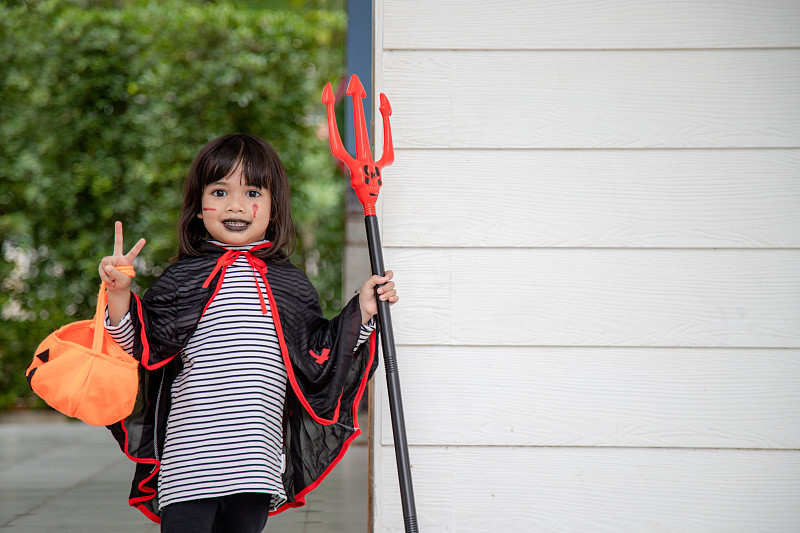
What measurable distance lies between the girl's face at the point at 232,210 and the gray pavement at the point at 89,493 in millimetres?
1329

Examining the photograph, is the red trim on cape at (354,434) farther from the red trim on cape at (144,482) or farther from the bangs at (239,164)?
the bangs at (239,164)

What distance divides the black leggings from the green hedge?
16.5ft

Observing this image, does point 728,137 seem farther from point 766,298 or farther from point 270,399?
point 270,399

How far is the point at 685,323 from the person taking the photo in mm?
1700

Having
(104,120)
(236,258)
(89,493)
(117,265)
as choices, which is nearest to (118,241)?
(117,265)

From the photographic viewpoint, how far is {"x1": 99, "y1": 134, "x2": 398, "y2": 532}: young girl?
151 cm

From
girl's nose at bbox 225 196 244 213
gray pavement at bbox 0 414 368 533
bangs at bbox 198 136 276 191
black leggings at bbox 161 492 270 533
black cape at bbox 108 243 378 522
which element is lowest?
gray pavement at bbox 0 414 368 533

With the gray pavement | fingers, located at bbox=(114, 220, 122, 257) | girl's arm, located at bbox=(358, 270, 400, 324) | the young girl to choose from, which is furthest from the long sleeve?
the gray pavement

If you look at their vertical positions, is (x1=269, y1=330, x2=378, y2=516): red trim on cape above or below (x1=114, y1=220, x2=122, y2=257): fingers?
below

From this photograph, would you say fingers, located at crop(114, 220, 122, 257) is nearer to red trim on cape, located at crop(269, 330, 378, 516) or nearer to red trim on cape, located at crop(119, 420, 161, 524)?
red trim on cape, located at crop(119, 420, 161, 524)

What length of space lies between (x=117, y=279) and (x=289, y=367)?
401mm

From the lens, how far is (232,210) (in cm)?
159

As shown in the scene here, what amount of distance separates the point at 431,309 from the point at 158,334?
0.59 meters

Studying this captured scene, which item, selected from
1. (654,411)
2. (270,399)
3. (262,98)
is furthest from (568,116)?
(262,98)
